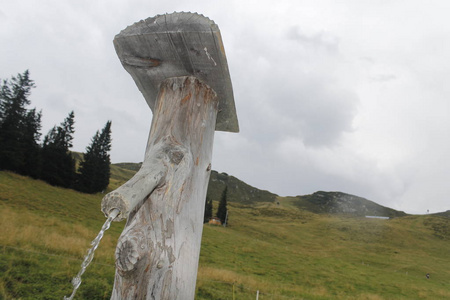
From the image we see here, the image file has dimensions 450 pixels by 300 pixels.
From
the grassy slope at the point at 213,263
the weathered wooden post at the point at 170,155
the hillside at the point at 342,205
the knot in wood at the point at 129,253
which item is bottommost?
the grassy slope at the point at 213,263

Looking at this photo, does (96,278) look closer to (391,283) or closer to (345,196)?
(391,283)

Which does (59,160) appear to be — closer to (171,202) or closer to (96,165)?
(96,165)

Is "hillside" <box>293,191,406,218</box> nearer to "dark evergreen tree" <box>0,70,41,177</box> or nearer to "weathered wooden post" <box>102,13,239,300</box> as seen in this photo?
"dark evergreen tree" <box>0,70,41,177</box>

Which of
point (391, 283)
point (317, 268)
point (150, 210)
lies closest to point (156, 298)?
point (150, 210)

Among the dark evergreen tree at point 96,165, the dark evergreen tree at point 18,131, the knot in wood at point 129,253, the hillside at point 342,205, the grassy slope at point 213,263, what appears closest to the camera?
the knot in wood at point 129,253

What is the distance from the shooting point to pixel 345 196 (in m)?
169

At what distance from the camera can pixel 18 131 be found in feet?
103

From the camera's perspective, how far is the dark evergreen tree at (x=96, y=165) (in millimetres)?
37544

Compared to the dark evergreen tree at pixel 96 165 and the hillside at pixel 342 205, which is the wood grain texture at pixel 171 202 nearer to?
the dark evergreen tree at pixel 96 165

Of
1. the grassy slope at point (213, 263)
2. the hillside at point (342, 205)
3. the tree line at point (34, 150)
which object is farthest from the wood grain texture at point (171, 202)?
the hillside at point (342, 205)

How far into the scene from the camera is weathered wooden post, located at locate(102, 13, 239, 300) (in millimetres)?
961

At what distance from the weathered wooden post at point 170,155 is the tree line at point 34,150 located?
1471 inches

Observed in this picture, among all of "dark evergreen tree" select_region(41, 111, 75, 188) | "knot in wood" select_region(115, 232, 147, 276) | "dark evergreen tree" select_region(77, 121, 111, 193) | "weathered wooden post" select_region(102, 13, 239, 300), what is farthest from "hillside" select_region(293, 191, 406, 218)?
"knot in wood" select_region(115, 232, 147, 276)

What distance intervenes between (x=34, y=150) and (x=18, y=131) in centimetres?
289
